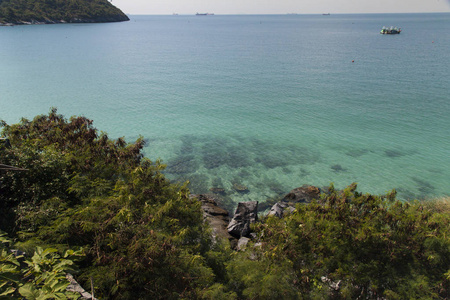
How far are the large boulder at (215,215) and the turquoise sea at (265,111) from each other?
202 centimetres

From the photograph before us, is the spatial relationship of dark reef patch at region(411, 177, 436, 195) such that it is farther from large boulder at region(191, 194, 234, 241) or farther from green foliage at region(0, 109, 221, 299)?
green foliage at region(0, 109, 221, 299)

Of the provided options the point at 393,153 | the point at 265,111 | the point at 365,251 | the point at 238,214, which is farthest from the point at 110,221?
the point at 265,111

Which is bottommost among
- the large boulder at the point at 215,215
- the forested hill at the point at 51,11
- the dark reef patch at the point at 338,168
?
the large boulder at the point at 215,215

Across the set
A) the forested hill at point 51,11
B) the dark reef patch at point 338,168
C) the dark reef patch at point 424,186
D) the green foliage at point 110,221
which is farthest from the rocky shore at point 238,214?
the forested hill at point 51,11

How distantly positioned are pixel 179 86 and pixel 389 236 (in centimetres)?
4465

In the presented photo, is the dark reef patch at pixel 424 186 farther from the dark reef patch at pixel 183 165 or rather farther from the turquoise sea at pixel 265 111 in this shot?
the dark reef patch at pixel 183 165

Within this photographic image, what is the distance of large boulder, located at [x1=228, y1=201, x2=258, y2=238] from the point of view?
1756 cm

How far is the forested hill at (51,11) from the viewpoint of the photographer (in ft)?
461

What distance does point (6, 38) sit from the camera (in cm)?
9450

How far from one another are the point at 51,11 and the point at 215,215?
627 ft

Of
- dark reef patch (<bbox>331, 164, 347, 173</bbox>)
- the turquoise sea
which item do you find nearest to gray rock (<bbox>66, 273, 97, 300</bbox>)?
the turquoise sea

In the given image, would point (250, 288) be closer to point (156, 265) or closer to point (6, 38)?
point (156, 265)

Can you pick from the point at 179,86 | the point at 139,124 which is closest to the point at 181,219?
the point at 139,124

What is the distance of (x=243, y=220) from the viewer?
18.1 metres
